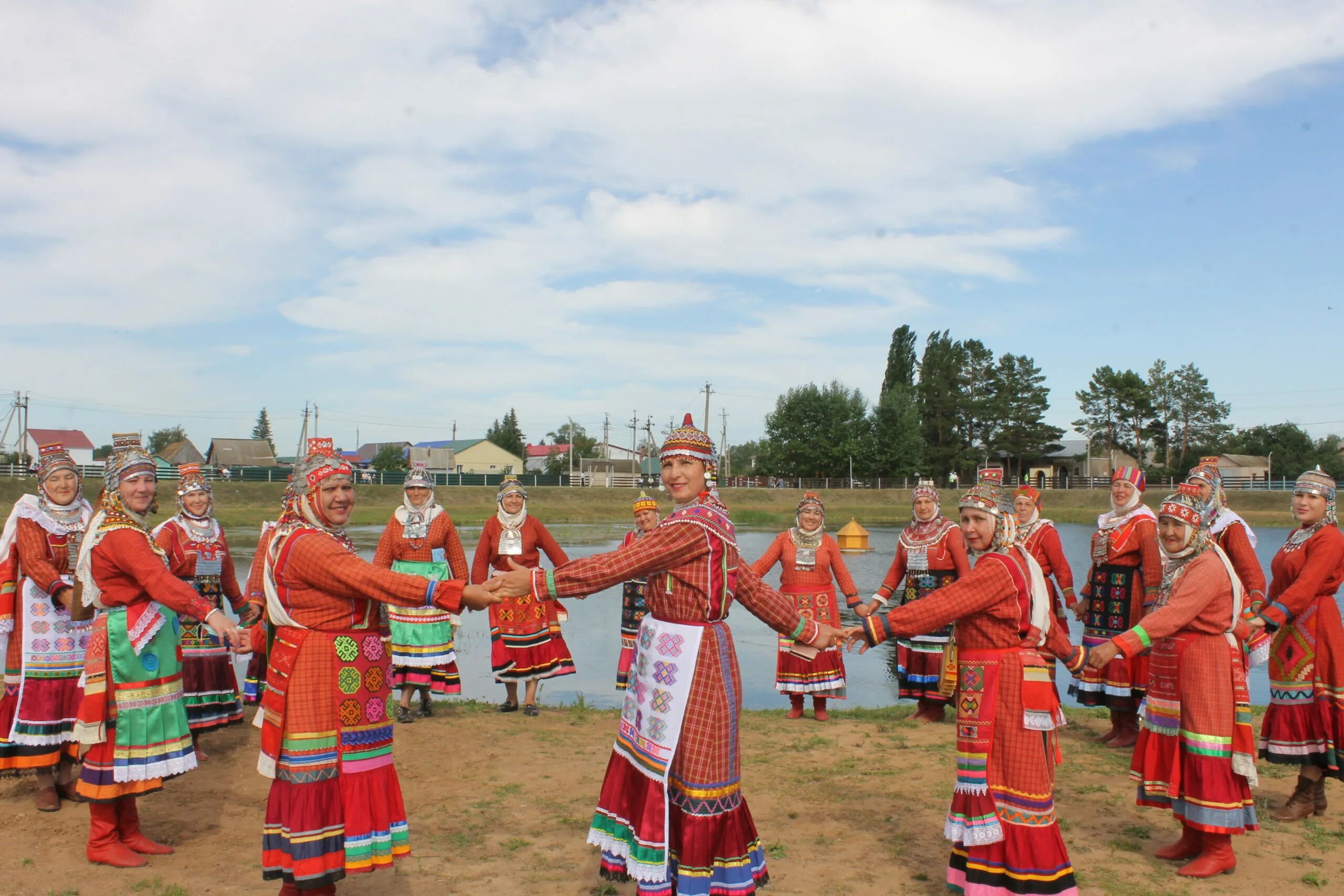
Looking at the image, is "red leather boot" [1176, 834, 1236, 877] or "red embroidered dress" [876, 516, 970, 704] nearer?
"red leather boot" [1176, 834, 1236, 877]

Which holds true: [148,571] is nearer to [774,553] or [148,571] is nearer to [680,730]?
[680,730]

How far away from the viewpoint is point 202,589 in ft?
24.2

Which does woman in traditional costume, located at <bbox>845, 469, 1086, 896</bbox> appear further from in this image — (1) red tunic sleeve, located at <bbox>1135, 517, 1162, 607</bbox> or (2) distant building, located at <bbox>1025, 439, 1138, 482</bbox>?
(2) distant building, located at <bbox>1025, 439, 1138, 482</bbox>

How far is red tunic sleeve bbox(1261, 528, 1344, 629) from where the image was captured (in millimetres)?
5891

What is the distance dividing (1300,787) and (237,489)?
155 ft

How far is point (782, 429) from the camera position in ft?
235

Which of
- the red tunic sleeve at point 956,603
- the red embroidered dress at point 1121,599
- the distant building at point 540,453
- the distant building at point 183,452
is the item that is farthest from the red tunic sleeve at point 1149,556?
the distant building at point 540,453

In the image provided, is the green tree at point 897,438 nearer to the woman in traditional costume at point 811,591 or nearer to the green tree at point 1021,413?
the green tree at point 1021,413

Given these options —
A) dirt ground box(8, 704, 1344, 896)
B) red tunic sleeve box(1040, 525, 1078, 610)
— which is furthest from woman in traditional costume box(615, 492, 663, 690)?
red tunic sleeve box(1040, 525, 1078, 610)

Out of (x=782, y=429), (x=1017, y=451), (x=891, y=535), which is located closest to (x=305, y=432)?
(x=782, y=429)

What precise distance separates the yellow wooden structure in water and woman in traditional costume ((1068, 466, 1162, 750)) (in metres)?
19.4

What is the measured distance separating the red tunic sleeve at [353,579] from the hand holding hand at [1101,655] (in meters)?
2.87

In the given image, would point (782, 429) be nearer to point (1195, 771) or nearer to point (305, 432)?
point (305, 432)

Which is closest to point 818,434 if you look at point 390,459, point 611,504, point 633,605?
point 611,504
